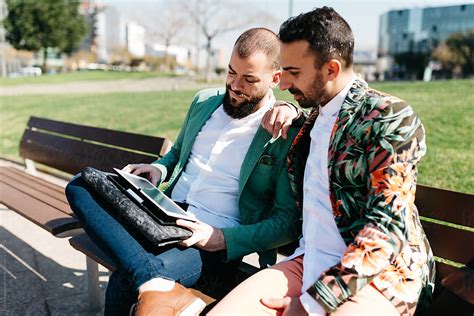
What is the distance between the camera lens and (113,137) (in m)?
4.20

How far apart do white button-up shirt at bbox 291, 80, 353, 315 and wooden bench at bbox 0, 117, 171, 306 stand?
168cm

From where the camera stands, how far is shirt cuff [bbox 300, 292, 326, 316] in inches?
68.0

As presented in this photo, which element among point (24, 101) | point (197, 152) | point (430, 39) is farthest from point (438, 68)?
point (197, 152)

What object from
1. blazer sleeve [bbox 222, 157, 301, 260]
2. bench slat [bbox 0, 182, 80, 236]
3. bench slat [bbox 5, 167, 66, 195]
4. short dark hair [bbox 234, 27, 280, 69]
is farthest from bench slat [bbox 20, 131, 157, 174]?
blazer sleeve [bbox 222, 157, 301, 260]

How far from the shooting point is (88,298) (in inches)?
131

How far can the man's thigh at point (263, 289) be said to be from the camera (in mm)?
1872

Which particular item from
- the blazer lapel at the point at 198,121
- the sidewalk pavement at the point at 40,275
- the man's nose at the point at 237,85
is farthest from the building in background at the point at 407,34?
the man's nose at the point at 237,85

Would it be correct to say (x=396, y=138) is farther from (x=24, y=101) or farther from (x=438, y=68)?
(x=438, y=68)

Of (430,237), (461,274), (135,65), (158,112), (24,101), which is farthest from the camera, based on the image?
(135,65)

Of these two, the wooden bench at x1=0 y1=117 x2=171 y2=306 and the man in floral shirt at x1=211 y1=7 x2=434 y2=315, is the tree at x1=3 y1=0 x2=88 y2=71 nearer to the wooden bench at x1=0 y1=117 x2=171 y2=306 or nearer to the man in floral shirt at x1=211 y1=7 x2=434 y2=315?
the wooden bench at x1=0 y1=117 x2=171 y2=306

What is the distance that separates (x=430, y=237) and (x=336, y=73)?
91 centimetres

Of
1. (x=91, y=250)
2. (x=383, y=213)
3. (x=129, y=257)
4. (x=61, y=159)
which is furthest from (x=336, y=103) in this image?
(x=61, y=159)

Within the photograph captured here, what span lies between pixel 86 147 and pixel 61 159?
482 millimetres

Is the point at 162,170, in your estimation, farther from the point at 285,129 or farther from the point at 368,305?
the point at 368,305
